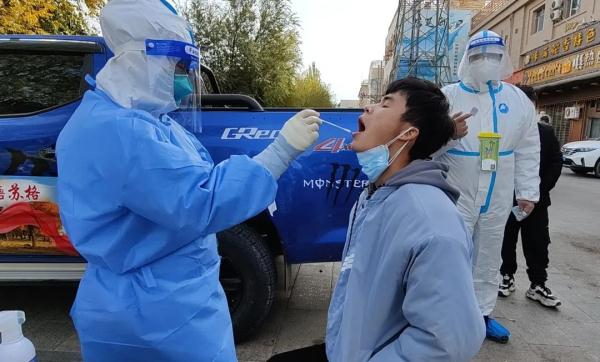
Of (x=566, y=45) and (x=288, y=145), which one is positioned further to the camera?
(x=566, y=45)

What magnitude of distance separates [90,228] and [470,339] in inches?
41.4

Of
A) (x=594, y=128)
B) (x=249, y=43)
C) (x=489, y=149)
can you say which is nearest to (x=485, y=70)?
(x=489, y=149)

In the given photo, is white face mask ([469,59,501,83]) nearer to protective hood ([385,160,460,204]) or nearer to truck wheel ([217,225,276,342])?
truck wheel ([217,225,276,342])

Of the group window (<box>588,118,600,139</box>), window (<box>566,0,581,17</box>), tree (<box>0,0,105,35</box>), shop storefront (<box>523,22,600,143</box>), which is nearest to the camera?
tree (<box>0,0,105,35</box>)

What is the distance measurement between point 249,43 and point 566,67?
13.1m

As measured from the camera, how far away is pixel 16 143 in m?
2.70

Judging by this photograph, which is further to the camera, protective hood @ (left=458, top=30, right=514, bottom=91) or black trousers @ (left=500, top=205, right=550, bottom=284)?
black trousers @ (left=500, top=205, right=550, bottom=284)

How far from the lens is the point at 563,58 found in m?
19.6

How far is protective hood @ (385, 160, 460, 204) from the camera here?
4.00 feet

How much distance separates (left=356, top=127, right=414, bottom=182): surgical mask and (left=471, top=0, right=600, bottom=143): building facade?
1597 cm

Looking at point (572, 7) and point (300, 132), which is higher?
point (572, 7)

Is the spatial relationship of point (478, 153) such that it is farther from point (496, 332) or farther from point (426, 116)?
point (426, 116)

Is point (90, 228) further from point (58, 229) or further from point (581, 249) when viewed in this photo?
point (581, 249)

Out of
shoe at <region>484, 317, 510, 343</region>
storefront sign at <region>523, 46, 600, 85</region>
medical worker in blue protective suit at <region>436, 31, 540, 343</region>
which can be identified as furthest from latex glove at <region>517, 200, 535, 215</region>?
storefront sign at <region>523, 46, 600, 85</region>
